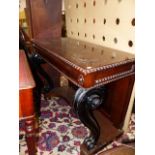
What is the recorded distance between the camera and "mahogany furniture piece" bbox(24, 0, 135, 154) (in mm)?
1207

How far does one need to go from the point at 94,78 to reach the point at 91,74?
0.13 feet

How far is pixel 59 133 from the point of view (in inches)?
69.8

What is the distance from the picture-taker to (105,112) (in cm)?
200

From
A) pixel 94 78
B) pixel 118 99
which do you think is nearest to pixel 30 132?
pixel 94 78

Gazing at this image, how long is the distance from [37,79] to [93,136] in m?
1.06

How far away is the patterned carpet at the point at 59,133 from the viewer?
1.58 meters

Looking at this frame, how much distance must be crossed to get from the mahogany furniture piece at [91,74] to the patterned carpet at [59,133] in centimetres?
11

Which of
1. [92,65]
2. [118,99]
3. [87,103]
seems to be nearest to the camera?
[92,65]

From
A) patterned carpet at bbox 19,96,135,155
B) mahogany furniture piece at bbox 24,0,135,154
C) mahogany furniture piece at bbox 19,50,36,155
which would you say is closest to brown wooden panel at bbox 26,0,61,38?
mahogany furniture piece at bbox 24,0,135,154

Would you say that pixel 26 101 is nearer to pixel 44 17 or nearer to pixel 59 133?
pixel 59 133

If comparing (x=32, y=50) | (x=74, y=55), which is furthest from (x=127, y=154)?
(x=32, y=50)

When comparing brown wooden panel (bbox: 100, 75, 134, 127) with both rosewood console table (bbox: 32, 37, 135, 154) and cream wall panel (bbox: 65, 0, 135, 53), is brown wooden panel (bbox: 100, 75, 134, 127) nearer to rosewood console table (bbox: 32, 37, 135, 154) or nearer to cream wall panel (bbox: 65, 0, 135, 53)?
rosewood console table (bbox: 32, 37, 135, 154)

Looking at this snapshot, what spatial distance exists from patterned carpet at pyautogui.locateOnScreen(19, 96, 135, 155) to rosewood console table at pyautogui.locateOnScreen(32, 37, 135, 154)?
0.12 meters
